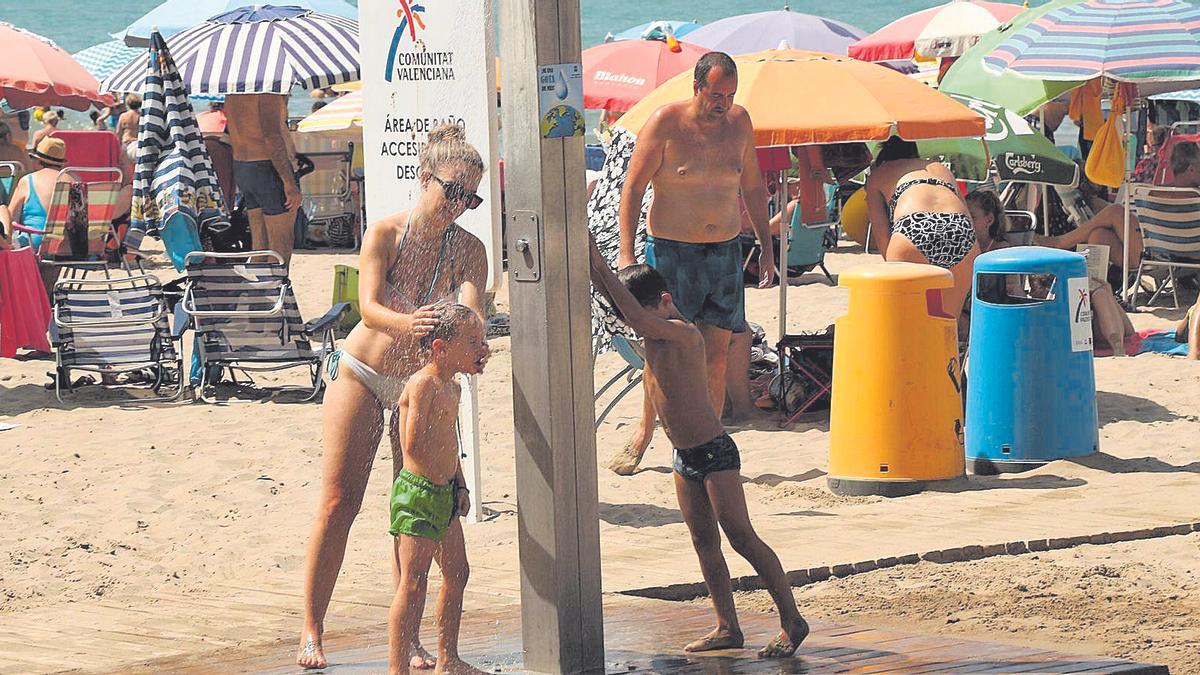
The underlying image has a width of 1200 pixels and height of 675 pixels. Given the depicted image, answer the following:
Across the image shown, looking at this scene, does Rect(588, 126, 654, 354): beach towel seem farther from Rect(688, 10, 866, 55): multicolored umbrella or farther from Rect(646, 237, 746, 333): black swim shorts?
Rect(688, 10, 866, 55): multicolored umbrella

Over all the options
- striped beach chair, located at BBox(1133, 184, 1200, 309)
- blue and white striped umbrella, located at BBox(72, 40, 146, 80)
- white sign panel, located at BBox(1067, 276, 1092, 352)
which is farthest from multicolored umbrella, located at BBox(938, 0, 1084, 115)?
blue and white striped umbrella, located at BBox(72, 40, 146, 80)

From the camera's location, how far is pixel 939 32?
1769 centimetres

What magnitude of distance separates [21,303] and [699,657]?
756 cm

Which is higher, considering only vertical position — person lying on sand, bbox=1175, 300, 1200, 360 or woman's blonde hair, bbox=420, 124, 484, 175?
woman's blonde hair, bbox=420, 124, 484, 175

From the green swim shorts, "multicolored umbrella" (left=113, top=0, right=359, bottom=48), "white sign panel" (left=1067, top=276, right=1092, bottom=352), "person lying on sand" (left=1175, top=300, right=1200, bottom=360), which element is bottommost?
"person lying on sand" (left=1175, top=300, right=1200, bottom=360)

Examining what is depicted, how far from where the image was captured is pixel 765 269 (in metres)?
8.16

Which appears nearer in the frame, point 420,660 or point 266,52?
point 420,660

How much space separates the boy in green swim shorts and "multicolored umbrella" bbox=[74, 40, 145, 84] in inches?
725

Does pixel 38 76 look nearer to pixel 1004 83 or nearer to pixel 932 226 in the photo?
pixel 1004 83

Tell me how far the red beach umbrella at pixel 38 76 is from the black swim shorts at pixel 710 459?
11.6 m

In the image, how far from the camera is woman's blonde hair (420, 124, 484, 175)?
15.5 ft

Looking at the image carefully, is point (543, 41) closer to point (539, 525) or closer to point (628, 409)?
point (539, 525)

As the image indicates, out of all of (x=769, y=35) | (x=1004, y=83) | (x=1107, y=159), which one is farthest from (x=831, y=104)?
(x=769, y=35)

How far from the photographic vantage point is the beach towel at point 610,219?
8282 mm
